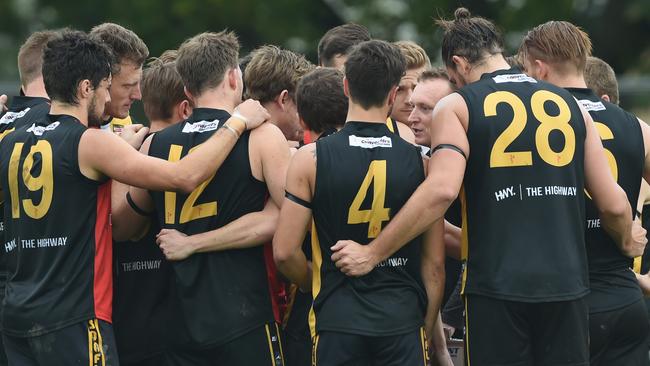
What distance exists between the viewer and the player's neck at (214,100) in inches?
243

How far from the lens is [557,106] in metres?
5.94

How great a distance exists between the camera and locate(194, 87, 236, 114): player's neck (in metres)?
6.17

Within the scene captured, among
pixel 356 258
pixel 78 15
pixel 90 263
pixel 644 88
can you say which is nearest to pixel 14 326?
pixel 90 263

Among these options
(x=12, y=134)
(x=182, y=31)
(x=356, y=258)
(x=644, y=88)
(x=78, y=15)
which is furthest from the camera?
(x=78, y=15)

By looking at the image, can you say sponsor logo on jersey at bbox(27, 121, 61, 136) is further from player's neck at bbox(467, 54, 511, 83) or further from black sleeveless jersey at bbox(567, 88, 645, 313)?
black sleeveless jersey at bbox(567, 88, 645, 313)

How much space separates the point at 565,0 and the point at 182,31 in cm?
881

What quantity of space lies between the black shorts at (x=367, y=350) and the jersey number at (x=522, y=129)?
1085 mm

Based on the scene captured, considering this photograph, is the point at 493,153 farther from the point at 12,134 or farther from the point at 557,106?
the point at 12,134

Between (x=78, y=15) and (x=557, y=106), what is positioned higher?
(x=78, y=15)

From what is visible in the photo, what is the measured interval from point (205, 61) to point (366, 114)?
39.0 inches

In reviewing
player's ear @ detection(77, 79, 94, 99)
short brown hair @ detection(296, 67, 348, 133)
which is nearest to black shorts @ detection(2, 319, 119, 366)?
player's ear @ detection(77, 79, 94, 99)

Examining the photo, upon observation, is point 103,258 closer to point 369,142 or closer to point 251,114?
point 251,114

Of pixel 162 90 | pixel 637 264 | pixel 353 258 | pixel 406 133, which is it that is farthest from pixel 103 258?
pixel 637 264

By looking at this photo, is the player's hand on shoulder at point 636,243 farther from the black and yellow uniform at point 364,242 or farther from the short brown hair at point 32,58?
the short brown hair at point 32,58
